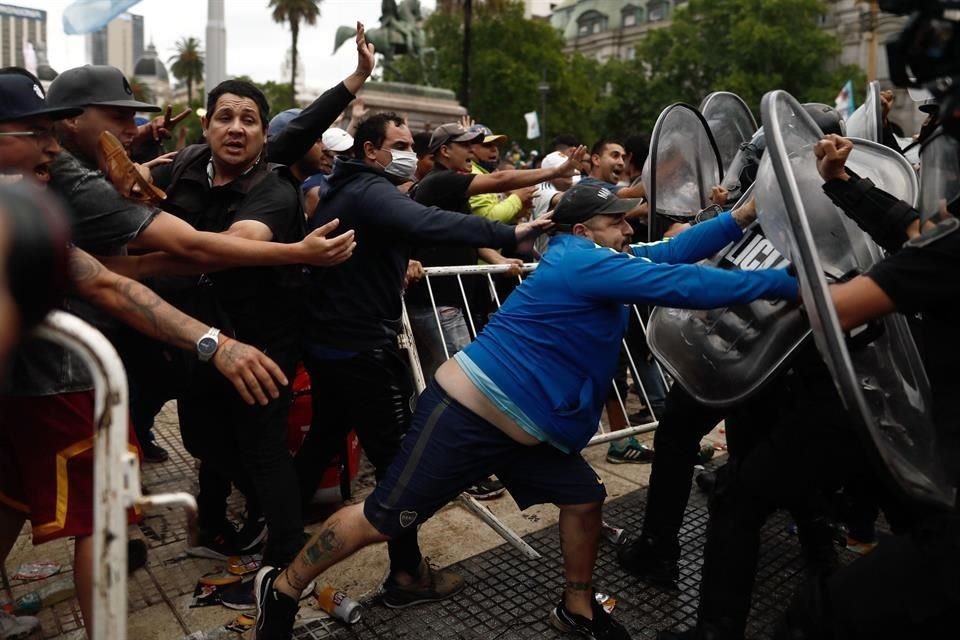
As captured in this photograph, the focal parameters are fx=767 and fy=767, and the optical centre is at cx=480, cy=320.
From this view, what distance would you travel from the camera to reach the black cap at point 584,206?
8.64ft

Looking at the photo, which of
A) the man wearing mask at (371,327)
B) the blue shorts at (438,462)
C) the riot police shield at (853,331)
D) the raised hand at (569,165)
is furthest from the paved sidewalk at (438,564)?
the raised hand at (569,165)

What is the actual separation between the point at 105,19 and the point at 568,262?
7411 millimetres

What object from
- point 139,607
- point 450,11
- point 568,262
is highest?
point 450,11

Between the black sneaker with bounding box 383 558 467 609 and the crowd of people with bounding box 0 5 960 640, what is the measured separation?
1 cm

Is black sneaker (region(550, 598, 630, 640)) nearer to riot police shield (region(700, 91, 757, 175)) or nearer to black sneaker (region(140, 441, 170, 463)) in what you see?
riot police shield (region(700, 91, 757, 175))

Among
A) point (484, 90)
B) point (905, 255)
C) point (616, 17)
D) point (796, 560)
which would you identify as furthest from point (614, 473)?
point (616, 17)

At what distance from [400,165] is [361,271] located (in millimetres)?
531

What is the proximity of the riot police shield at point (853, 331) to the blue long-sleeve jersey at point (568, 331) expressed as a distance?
46 cm

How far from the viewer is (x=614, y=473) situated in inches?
180

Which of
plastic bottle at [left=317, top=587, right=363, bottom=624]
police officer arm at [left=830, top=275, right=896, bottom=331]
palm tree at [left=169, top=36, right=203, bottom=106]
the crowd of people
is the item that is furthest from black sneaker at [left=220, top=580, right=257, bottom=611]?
palm tree at [left=169, top=36, right=203, bottom=106]

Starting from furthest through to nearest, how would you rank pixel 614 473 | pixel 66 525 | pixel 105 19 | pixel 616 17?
pixel 616 17 < pixel 105 19 < pixel 614 473 < pixel 66 525

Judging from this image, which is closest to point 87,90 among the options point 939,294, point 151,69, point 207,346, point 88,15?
point 207,346

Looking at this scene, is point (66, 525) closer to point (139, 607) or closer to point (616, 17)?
point (139, 607)

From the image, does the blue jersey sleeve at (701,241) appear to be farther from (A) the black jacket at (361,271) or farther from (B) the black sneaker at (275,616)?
A: (B) the black sneaker at (275,616)
